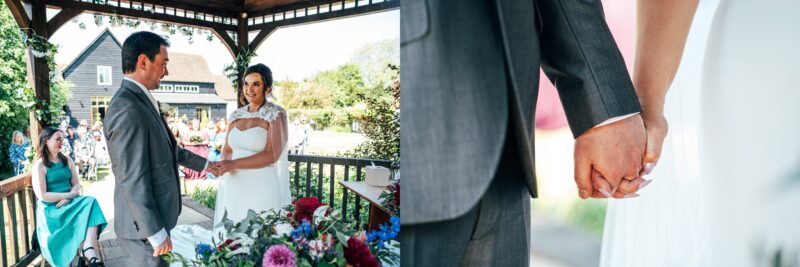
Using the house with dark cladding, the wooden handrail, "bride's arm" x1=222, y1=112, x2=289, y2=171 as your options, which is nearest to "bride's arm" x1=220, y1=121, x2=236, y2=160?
"bride's arm" x1=222, y1=112, x2=289, y2=171

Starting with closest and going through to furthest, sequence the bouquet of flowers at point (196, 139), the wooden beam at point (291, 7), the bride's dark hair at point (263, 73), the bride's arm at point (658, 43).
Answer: the bride's arm at point (658, 43) < the bride's dark hair at point (263, 73) < the wooden beam at point (291, 7) < the bouquet of flowers at point (196, 139)

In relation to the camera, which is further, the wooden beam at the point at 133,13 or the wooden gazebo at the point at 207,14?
the wooden beam at the point at 133,13

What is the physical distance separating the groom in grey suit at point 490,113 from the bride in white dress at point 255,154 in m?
2.65

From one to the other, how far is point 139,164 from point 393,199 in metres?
1.02

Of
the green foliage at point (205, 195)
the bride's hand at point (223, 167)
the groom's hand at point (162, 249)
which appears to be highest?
the bride's hand at point (223, 167)

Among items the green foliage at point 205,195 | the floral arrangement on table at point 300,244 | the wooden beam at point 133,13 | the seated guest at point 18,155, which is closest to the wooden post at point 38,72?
the wooden beam at point 133,13

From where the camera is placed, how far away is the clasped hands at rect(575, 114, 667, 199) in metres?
0.42

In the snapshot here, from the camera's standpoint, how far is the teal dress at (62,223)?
8.45 ft

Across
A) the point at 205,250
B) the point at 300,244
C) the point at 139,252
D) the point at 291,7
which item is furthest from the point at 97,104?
the point at 300,244

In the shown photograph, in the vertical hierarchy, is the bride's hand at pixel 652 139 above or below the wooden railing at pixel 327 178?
above

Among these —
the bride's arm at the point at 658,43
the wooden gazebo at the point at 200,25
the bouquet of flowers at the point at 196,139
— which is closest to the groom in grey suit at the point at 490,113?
the bride's arm at the point at 658,43

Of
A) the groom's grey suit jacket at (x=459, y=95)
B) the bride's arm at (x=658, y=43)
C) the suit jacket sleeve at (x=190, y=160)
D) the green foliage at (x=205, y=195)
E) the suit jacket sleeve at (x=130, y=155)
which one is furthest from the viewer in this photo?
the green foliage at (x=205, y=195)

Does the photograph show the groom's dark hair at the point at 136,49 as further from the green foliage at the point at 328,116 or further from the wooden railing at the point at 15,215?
the green foliage at the point at 328,116

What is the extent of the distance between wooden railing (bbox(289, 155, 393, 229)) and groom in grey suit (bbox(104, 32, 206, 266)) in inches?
68.1
